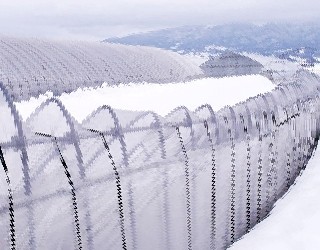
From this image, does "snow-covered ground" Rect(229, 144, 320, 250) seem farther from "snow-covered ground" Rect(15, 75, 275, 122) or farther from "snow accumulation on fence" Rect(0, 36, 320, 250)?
"snow-covered ground" Rect(15, 75, 275, 122)

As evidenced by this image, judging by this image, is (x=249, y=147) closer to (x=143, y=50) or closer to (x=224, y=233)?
(x=224, y=233)

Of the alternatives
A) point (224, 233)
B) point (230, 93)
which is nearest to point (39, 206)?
point (224, 233)

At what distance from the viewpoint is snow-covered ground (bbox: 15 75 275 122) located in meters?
7.98

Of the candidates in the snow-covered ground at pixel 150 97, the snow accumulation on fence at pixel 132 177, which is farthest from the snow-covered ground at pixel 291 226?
the snow-covered ground at pixel 150 97

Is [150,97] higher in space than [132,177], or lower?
lower

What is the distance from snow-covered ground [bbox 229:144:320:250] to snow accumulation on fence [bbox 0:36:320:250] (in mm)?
354

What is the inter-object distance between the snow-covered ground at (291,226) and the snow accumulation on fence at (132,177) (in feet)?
1.16

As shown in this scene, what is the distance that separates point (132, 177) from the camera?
4.07 metres

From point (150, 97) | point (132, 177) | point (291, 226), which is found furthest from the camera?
point (150, 97)

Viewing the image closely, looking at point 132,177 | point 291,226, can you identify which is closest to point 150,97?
point 291,226

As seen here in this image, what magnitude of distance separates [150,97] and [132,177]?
6.29 metres

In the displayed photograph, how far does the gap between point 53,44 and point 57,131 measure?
14.8 m

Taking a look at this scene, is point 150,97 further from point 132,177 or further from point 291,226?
point 132,177

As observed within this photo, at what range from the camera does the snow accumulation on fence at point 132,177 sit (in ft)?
11.5
